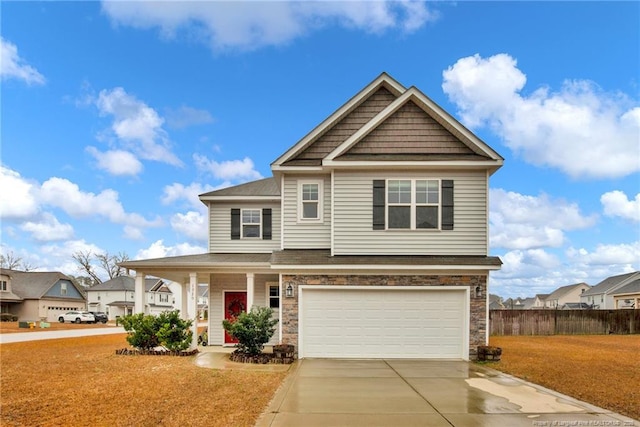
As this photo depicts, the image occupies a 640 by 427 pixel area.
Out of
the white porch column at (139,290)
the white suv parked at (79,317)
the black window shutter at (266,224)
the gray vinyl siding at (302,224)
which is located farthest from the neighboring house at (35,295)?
the gray vinyl siding at (302,224)

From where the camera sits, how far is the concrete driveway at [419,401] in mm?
6660

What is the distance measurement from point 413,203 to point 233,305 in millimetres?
7867

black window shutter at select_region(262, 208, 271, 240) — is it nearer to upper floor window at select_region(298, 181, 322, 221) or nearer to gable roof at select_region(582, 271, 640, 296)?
upper floor window at select_region(298, 181, 322, 221)

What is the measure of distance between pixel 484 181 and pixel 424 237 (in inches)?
98.3

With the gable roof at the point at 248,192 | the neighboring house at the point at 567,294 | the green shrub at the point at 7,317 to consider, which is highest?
the gable roof at the point at 248,192

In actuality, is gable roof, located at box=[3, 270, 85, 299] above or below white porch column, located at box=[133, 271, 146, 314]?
below

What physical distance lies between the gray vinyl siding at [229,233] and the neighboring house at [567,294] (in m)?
64.1

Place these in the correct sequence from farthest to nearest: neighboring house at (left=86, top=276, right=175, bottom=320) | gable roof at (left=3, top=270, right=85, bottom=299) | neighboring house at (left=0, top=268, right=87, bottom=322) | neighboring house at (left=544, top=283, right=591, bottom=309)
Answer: neighboring house at (left=544, top=283, right=591, bottom=309) < neighboring house at (left=86, top=276, right=175, bottom=320) < gable roof at (left=3, top=270, right=85, bottom=299) < neighboring house at (left=0, top=268, right=87, bottom=322)

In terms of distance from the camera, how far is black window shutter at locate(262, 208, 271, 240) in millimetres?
16938

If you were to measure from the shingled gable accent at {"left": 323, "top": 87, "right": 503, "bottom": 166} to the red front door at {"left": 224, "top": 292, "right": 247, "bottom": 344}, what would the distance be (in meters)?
6.51

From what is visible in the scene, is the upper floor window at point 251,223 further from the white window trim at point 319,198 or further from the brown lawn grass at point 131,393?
the brown lawn grass at point 131,393

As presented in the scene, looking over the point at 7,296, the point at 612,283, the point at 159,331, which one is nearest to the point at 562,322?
the point at 159,331

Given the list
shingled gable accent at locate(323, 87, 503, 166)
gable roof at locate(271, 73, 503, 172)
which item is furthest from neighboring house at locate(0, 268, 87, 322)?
shingled gable accent at locate(323, 87, 503, 166)

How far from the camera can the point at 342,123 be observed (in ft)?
49.1
